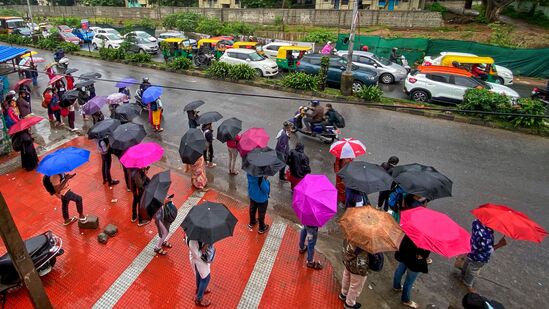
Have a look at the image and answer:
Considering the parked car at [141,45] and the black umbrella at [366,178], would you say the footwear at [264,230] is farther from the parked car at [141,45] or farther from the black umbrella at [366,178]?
A: the parked car at [141,45]

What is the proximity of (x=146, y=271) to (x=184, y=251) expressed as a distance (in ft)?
2.56

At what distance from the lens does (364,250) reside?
462 centimetres

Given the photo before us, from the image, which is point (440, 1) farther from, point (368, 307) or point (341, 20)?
point (368, 307)

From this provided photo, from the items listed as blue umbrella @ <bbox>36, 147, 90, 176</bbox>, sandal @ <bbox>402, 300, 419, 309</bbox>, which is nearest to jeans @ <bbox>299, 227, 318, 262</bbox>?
sandal @ <bbox>402, 300, 419, 309</bbox>

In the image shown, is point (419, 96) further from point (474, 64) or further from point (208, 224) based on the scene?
point (208, 224)

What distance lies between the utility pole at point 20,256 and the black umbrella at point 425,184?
5790 millimetres

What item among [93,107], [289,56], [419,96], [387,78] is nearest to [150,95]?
[93,107]

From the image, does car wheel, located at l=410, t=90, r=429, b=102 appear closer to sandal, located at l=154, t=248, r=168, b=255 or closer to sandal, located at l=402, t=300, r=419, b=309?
sandal, located at l=402, t=300, r=419, b=309

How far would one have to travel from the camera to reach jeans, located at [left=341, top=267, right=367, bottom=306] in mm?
4996

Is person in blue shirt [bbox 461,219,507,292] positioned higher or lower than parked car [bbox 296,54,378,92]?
lower

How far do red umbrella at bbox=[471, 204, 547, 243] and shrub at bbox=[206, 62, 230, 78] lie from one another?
1632 cm

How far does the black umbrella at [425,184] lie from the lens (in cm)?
584

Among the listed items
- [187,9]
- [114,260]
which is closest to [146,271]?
[114,260]

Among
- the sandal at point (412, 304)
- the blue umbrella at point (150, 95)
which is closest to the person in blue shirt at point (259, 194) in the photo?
the sandal at point (412, 304)
